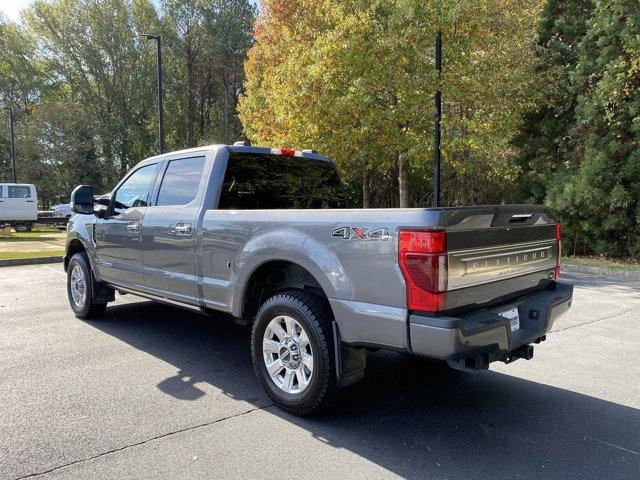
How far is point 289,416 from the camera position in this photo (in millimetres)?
3670

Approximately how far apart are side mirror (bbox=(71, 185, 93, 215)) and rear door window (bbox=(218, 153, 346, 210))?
2.07m

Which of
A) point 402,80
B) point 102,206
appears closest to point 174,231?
point 102,206

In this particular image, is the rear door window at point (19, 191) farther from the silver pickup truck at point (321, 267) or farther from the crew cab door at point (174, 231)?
the crew cab door at point (174, 231)

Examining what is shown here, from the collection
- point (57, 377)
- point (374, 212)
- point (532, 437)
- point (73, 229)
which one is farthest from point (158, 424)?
point (73, 229)

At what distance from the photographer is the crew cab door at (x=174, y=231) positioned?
4551 millimetres

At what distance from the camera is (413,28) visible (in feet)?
40.2

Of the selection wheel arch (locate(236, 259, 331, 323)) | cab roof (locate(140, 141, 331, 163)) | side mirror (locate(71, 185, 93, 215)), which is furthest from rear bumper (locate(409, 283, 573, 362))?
side mirror (locate(71, 185, 93, 215))

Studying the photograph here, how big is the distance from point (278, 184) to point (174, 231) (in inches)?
44.3

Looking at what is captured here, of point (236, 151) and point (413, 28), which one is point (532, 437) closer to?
point (236, 151)

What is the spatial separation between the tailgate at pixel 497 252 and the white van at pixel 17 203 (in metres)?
23.4

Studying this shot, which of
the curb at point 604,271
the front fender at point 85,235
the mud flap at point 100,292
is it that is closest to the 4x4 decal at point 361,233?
the front fender at point 85,235

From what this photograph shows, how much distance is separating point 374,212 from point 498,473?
1.69m

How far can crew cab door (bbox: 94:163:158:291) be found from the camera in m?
5.26

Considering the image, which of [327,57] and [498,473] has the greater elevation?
[327,57]
